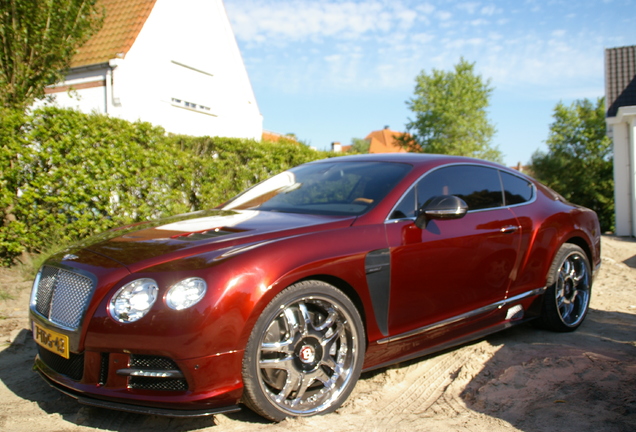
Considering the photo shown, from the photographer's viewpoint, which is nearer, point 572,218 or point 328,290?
point 328,290

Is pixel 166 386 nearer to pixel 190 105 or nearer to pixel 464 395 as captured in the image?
pixel 464 395

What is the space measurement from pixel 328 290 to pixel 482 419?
1130mm

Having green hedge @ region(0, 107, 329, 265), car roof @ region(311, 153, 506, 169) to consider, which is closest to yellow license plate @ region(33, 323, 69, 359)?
car roof @ region(311, 153, 506, 169)

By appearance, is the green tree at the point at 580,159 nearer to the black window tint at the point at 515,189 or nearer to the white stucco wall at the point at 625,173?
the white stucco wall at the point at 625,173

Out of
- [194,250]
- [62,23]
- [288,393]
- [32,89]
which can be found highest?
[62,23]

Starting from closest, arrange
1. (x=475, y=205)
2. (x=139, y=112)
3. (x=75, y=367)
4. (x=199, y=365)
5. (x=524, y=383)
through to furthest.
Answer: (x=199, y=365), (x=75, y=367), (x=524, y=383), (x=475, y=205), (x=139, y=112)

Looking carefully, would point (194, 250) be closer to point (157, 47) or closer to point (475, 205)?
point (475, 205)

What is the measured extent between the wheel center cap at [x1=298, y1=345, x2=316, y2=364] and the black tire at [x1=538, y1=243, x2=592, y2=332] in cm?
254

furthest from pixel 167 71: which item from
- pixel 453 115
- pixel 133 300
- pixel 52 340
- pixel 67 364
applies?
pixel 453 115

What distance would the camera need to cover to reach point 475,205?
14.0 ft

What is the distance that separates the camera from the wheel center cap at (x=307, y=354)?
3045mm

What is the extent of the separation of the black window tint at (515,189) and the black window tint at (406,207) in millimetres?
1187

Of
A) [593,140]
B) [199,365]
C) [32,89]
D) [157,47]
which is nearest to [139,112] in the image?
[157,47]

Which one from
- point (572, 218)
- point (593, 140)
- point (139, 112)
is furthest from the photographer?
point (593, 140)
